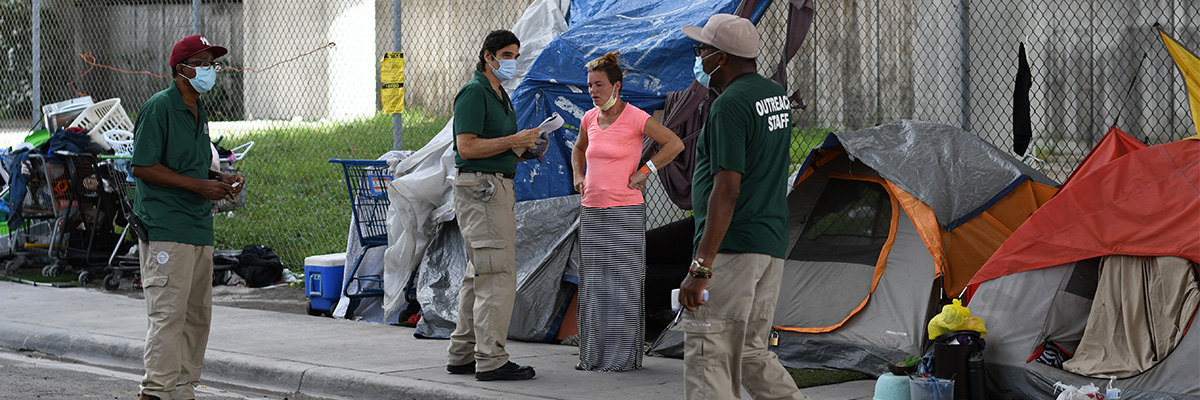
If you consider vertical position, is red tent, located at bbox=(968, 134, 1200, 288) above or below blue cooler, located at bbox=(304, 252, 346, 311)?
above

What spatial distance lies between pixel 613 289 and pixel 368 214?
2.80 metres

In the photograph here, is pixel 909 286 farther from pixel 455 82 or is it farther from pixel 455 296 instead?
pixel 455 82

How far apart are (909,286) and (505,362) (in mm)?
2314

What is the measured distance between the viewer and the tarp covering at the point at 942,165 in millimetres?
6566

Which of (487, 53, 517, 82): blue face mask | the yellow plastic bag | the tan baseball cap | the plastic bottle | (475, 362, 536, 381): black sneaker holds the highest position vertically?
the tan baseball cap

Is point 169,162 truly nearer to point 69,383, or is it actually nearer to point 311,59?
point 69,383

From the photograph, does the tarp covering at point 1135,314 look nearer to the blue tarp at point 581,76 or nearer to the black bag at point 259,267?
the blue tarp at point 581,76

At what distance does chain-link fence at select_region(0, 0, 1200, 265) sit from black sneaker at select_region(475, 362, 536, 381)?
301 cm

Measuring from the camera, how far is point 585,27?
838 centimetres

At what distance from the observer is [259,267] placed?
10.6 m

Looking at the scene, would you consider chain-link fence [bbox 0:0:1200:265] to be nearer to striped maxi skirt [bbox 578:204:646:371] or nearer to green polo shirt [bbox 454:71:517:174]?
striped maxi skirt [bbox 578:204:646:371]

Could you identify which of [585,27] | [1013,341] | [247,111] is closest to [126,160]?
[585,27]

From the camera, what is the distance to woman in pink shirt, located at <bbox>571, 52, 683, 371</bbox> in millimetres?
6559

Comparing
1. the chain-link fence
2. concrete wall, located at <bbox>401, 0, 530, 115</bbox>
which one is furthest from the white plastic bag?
concrete wall, located at <bbox>401, 0, 530, 115</bbox>
